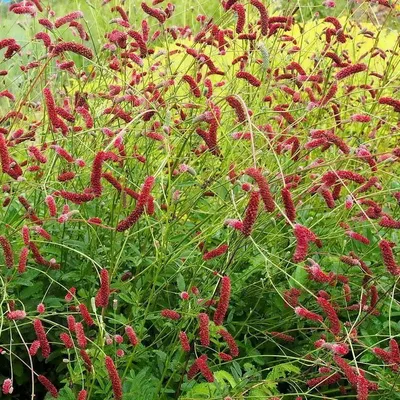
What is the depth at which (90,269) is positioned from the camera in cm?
278

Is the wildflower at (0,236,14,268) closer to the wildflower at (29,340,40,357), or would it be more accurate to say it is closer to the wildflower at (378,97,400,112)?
the wildflower at (29,340,40,357)

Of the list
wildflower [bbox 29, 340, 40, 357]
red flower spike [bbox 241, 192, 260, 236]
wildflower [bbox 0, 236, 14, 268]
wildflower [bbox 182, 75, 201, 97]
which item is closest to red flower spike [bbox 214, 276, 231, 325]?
red flower spike [bbox 241, 192, 260, 236]

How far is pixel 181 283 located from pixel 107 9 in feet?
22.5

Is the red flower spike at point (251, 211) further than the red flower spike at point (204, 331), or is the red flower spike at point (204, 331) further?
the red flower spike at point (204, 331)

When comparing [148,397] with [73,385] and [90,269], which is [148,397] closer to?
[73,385]

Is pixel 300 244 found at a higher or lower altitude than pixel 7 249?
higher

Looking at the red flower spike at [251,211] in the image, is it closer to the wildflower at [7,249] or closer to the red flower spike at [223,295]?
the red flower spike at [223,295]

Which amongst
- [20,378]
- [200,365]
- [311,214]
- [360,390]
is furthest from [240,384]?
[311,214]

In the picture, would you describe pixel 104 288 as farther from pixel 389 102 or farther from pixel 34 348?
pixel 389 102

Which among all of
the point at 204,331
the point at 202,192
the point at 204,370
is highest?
the point at 202,192

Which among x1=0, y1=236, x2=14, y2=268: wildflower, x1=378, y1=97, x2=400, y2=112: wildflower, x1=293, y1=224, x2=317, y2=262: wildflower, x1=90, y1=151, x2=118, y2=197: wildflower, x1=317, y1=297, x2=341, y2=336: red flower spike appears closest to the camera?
x1=293, y1=224, x2=317, y2=262: wildflower

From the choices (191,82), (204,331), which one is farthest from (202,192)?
(204,331)

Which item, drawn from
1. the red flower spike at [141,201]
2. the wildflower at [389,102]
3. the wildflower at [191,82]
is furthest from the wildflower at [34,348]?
the wildflower at [389,102]

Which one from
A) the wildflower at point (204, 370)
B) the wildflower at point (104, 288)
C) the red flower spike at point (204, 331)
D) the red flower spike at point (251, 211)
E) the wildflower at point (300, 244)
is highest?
the red flower spike at point (251, 211)
